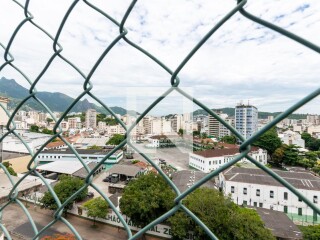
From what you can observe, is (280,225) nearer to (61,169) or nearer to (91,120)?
(61,169)

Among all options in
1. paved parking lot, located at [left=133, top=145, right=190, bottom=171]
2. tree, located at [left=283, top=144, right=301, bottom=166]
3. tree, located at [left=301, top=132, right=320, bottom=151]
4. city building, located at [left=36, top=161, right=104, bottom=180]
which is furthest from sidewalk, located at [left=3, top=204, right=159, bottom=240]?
tree, located at [left=301, top=132, right=320, bottom=151]

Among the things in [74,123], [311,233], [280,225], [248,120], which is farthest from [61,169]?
[74,123]

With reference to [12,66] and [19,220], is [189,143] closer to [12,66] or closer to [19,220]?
[19,220]

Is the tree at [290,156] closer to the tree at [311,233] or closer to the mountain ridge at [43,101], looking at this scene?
the tree at [311,233]

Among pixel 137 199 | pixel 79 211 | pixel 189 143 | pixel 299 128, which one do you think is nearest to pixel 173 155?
pixel 189 143

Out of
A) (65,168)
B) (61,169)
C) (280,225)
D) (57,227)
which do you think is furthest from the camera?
(65,168)

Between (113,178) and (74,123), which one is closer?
(113,178)
